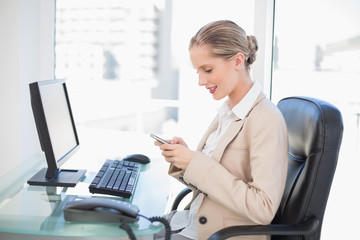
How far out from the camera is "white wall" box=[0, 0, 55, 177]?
308cm

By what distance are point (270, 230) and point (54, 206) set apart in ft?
2.36

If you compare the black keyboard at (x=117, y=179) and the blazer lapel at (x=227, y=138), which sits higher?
Result: the blazer lapel at (x=227, y=138)

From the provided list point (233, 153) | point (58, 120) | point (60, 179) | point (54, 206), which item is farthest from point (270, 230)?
point (58, 120)

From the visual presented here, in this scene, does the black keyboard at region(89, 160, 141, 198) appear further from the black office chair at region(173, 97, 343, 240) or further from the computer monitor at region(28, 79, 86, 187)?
the black office chair at region(173, 97, 343, 240)

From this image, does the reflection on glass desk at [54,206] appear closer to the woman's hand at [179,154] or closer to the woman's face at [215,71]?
the woman's hand at [179,154]

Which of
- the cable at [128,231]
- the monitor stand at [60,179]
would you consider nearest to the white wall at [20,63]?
the monitor stand at [60,179]

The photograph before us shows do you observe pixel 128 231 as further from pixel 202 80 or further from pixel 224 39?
pixel 224 39

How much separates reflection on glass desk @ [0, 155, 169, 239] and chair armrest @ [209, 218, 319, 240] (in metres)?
0.22

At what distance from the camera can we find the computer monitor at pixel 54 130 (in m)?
1.66

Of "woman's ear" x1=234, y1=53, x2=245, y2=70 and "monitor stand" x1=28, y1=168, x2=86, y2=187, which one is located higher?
"woman's ear" x1=234, y1=53, x2=245, y2=70

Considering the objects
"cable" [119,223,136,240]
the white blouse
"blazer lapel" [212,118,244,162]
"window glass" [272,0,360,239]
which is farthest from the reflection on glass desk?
"window glass" [272,0,360,239]

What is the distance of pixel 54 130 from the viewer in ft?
5.90

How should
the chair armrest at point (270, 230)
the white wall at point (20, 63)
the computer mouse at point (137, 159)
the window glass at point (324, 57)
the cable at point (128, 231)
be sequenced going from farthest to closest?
the white wall at point (20, 63), the window glass at point (324, 57), the computer mouse at point (137, 159), the chair armrest at point (270, 230), the cable at point (128, 231)

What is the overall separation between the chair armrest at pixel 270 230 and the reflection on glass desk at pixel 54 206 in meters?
0.22
